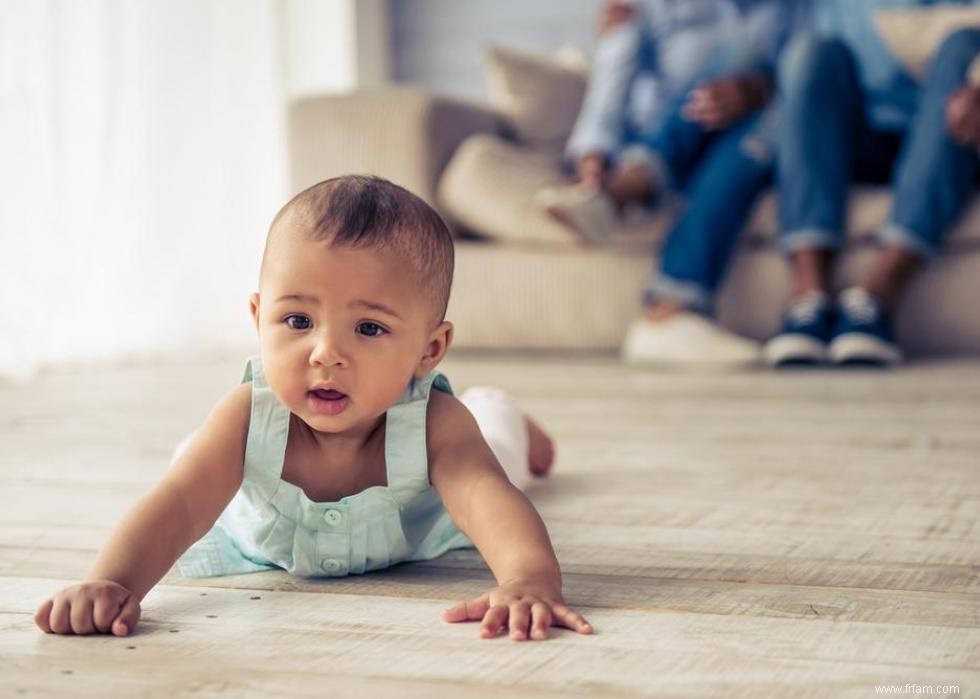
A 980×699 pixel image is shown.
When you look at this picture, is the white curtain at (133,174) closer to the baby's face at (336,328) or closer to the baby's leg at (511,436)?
the baby's leg at (511,436)

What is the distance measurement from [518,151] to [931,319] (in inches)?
36.2

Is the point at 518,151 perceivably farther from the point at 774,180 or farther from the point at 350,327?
the point at 350,327

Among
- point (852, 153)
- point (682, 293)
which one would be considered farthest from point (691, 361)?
point (852, 153)

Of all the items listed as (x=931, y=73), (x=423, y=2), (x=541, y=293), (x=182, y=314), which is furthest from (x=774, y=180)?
(x=423, y=2)

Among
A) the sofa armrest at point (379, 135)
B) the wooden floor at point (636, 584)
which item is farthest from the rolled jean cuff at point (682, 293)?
the wooden floor at point (636, 584)

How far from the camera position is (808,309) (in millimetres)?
2422

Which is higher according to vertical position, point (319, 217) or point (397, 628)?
point (319, 217)

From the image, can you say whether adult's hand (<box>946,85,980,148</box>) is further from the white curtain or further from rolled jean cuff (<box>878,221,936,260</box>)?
the white curtain

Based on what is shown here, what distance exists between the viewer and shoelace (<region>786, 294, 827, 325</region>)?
242 centimetres

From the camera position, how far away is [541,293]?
2.73 m

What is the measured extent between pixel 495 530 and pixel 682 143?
1915 mm

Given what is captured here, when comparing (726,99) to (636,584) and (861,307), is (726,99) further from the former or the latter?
(636,584)

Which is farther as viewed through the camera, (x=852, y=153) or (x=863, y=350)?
(x=852, y=153)

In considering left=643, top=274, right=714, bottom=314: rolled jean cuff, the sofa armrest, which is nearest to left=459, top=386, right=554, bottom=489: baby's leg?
left=643, top=274, right=714, bottom=314: rolled jean cuff
